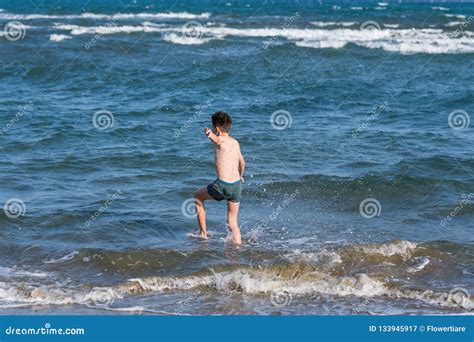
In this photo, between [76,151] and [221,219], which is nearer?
[221,219]

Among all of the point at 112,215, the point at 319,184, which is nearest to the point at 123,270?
the point at 112,215

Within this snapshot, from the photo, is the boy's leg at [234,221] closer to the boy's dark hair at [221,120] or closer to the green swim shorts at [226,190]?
the green swim shorts at [226,190]

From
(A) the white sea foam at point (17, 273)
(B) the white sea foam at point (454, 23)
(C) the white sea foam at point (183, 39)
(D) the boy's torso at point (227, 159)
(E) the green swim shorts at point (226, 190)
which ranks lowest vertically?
(A) the white sea foam at point (17, 273)

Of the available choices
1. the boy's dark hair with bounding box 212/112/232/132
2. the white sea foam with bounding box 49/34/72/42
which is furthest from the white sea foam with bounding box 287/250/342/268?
the white sea foam with bounding box 49/34/72/42

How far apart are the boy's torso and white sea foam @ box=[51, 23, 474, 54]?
66.2ft

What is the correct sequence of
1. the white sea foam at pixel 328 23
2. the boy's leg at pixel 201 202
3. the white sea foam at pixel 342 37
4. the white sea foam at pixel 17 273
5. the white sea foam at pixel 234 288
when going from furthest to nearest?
the white sea foam at pixel 328 23, the white sea foam at pixel 342 37, the boy's leg at pixel 201 202, the white sea foam at pixel 17 273, the white sea foam at pixel 234 288

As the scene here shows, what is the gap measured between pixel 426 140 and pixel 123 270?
7588 millimetres

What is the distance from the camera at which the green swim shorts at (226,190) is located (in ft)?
29.6

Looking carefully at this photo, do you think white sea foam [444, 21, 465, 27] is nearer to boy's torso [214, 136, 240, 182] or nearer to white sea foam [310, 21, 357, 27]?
white sea foam [310, 21, 357, 27]

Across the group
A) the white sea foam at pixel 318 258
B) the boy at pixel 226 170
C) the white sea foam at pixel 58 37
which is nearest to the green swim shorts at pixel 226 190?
the boy at pixel 226 170

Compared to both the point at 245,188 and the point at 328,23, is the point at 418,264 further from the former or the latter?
the point at 328,23

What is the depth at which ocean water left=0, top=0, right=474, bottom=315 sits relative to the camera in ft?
26.0

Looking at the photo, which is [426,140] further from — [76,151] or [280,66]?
[280,66]

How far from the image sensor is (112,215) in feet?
33.8
